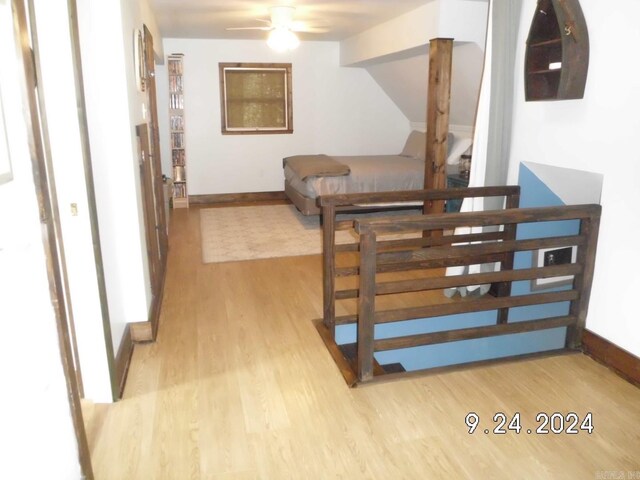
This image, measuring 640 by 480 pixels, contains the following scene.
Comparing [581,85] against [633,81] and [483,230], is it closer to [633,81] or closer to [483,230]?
[633,81]

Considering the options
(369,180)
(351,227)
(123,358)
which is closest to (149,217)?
(123,358)

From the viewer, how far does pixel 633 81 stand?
90.4 inches

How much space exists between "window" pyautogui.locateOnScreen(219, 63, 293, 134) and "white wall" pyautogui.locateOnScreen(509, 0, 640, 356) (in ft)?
16.6

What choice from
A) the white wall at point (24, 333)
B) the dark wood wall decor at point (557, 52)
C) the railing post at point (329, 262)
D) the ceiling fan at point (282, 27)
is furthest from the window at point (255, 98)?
the white wall at point (24, 333)

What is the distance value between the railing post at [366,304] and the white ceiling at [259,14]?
286 centimetres

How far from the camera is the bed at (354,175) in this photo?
5574mm

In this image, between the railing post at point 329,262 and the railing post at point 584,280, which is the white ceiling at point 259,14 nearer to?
the railing post at point 329,262

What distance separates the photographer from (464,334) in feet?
A: 8.34

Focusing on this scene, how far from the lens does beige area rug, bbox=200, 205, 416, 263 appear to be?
4.80 meters

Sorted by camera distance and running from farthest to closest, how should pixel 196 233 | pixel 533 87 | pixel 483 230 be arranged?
pixel 196 233 → pixel 483 230 → pixel 533 87

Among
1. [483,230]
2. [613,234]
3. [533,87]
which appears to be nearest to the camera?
[613,234]

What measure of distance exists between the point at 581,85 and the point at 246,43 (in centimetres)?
537

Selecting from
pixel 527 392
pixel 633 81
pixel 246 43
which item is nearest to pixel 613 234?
pixel 633 81

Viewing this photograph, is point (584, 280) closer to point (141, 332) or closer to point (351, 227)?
point (351, 227)
